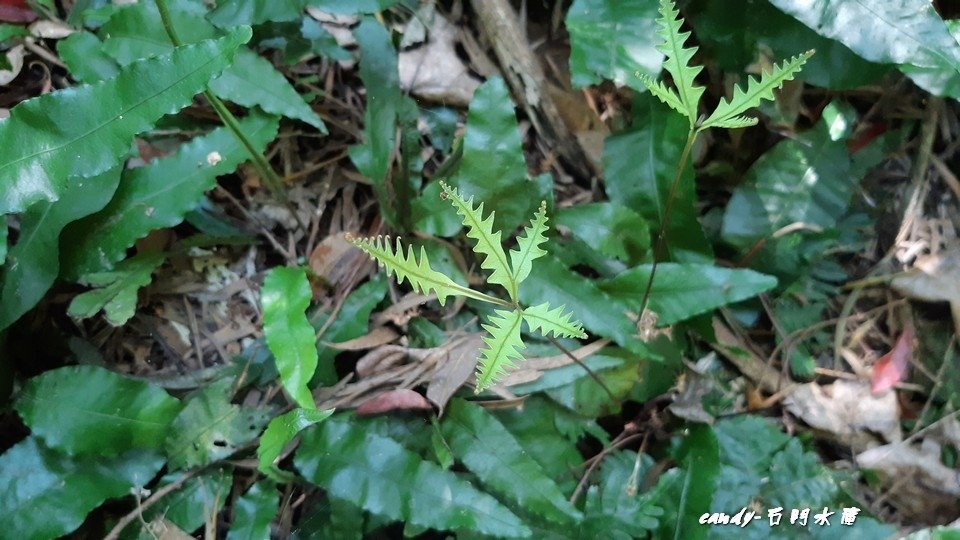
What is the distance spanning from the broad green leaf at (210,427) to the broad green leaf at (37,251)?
0.98 feet

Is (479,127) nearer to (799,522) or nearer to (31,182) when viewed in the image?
(31,182)

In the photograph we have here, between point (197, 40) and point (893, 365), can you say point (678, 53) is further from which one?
point (893, 365)

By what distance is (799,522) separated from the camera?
1261 millimetres

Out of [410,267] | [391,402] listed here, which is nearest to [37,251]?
[391,402]

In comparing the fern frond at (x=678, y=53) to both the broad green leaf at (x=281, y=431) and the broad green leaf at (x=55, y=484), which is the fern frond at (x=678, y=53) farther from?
the broad green leaf at (x=55, y=484)

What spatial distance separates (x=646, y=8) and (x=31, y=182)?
103 centimetres

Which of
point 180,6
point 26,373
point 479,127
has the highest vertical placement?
point 180,6

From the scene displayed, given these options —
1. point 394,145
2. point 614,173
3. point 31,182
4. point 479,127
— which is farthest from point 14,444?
point 614,173

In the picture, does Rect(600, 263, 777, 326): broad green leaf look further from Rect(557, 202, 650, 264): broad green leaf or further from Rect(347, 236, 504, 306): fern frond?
Rect(347, 236, 504, 306): fern frond

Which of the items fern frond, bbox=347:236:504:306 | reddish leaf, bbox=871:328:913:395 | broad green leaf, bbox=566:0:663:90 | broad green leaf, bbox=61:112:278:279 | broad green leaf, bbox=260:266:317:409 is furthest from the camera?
reddish leaf, bbox=871:328:913:395

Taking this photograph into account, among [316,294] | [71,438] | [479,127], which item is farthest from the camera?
[316,294]

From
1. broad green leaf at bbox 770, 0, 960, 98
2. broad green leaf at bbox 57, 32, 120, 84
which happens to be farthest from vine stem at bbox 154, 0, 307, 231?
broad green leaf at bbox 770, 0, 960, 98

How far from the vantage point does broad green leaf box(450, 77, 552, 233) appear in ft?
3.88

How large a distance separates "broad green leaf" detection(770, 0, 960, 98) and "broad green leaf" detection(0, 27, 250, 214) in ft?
3.11
